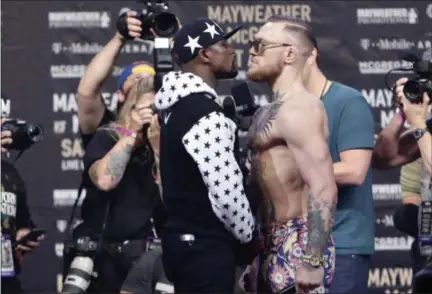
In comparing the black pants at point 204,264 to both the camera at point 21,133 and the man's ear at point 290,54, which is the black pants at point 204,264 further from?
the camera at point 21,133

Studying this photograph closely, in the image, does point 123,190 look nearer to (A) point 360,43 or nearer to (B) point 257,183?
(B) point 257,183

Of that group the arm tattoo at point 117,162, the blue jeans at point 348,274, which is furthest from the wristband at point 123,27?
the blue jeans at point 348,274

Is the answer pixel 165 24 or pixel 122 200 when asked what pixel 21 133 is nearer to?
pixel 122 200

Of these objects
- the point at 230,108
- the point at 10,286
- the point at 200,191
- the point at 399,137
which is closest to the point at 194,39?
the point at 230,108

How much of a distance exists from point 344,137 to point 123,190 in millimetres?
1367

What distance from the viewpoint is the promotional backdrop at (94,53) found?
7.54 m

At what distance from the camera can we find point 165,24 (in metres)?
Answer: 6.18

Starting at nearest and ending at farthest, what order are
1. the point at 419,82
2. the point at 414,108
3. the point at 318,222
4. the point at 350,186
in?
the point at 318,222
the point at 350,186
the point at 419,82
the point at 414,108

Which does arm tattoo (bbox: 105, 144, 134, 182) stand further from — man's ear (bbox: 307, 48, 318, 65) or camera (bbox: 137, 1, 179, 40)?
man's ear (bbox: 307, 48, 318, 65)

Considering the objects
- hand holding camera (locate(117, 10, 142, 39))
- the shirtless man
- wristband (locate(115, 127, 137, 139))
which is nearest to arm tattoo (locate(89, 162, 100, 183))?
wristband (locate(115, 127, 137, 139))

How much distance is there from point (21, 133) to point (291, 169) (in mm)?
2033

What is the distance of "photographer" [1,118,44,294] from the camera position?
21.2 ft

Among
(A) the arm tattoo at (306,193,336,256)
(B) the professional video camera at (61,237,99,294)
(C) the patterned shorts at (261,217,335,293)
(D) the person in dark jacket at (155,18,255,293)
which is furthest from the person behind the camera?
(B) the professional video camera at (61,237,99,294)

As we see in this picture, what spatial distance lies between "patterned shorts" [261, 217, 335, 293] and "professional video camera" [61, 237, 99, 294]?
1.55 meters
